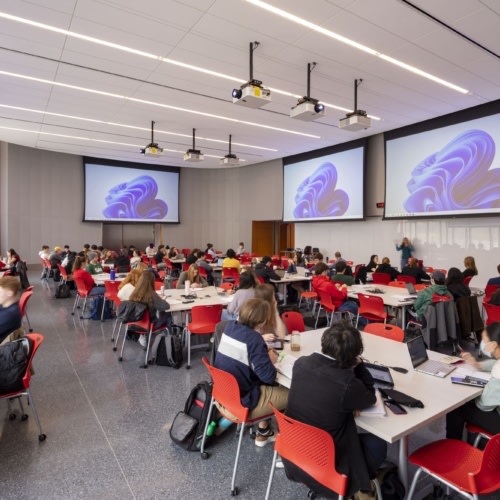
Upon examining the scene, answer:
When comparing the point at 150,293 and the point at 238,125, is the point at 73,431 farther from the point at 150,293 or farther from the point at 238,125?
A: the point at 238,125

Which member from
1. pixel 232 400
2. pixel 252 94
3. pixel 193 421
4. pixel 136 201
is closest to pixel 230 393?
pixel 232 400

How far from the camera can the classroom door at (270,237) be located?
58.1 feet

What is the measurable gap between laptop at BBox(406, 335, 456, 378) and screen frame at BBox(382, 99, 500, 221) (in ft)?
24.3

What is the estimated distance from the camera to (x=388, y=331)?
359cm

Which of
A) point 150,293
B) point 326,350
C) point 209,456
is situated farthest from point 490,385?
point 150,293

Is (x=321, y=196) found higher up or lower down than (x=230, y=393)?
higher up

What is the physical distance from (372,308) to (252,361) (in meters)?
3.31

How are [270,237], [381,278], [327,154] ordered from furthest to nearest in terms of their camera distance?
[270,237]
[327,154]
[381,278]

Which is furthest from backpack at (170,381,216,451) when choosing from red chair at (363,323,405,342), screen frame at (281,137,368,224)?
screen frame at (281,137,368,224)

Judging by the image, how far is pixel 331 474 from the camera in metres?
1.90

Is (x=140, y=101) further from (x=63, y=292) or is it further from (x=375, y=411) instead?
(x=375, y=411)

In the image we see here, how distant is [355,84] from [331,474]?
7080mm

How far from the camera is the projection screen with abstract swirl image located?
1206 centimetres

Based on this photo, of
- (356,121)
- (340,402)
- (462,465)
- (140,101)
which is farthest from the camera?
(140,101)
